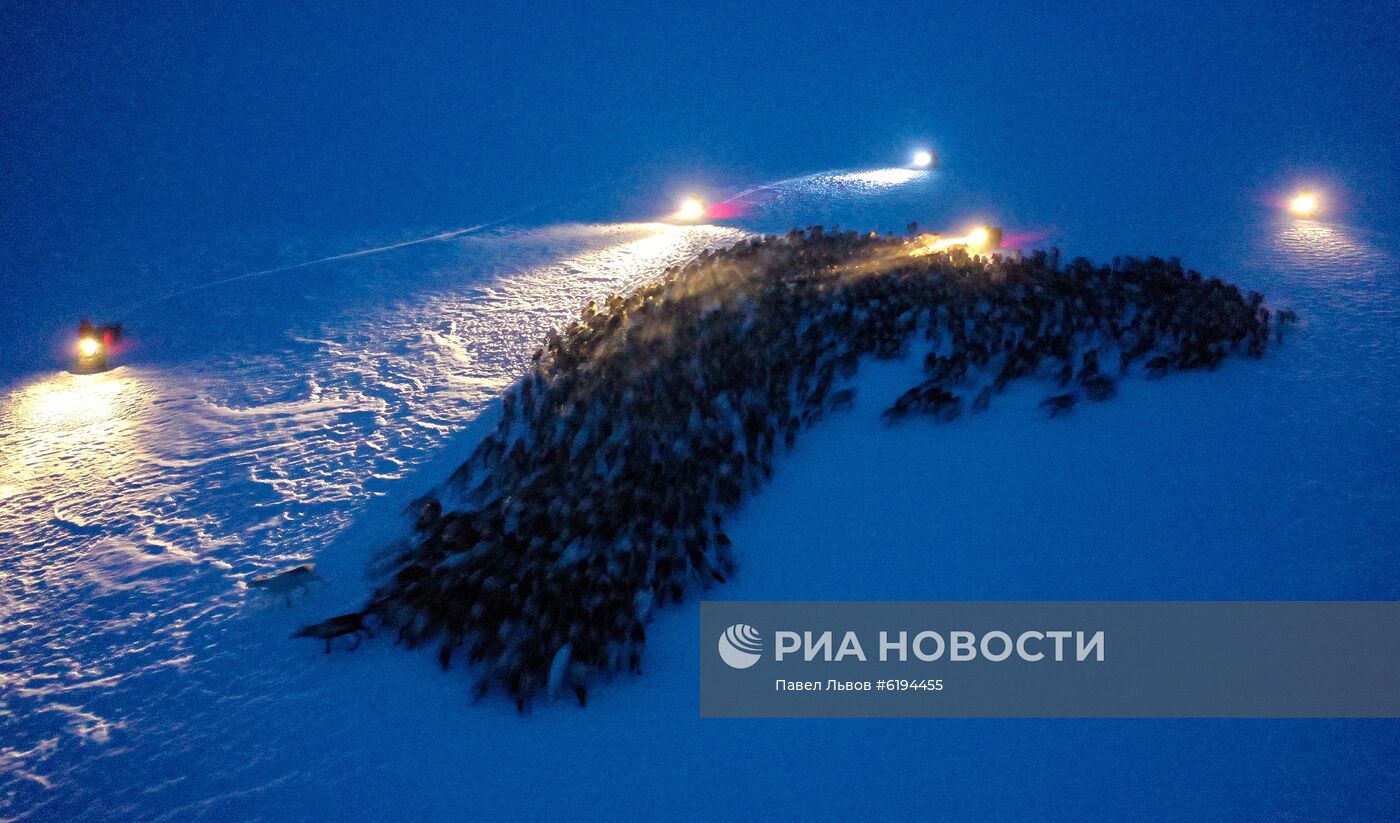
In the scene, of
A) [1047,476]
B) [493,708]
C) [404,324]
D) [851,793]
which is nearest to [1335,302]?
[1047,476]

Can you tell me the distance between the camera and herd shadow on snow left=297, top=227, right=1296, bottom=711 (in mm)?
A: 3977

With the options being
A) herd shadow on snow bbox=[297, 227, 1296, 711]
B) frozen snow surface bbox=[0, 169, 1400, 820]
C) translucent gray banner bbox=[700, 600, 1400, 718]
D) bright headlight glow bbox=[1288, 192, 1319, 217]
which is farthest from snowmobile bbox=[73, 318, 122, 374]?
bright headlight glow bbox=[1288, 192, 1319, 217]

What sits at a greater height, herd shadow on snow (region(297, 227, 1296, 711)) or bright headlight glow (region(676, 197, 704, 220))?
bright headlight glow (region(676, 197, 704, 220))

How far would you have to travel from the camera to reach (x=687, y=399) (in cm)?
580

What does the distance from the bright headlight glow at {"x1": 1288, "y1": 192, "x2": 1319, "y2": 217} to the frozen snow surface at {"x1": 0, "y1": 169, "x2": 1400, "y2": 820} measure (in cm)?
378

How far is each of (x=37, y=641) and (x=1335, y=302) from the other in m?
12.0

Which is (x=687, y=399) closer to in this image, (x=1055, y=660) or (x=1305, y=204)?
(x=1055, y=660)

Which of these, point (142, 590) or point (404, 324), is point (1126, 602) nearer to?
point (142, 590)

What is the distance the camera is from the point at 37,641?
4.25 meters

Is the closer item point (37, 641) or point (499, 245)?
point (37, 641)

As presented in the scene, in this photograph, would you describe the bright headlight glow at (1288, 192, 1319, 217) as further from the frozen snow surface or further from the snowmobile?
the snowmobile

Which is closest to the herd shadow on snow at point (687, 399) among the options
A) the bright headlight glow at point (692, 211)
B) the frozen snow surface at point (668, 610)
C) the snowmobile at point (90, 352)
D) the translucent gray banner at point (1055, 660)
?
the frozen snow surface at point (668, 610)

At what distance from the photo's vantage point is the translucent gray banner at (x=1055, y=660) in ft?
11.1

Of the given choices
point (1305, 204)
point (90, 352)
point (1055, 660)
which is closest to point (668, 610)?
point (1055, 660)
